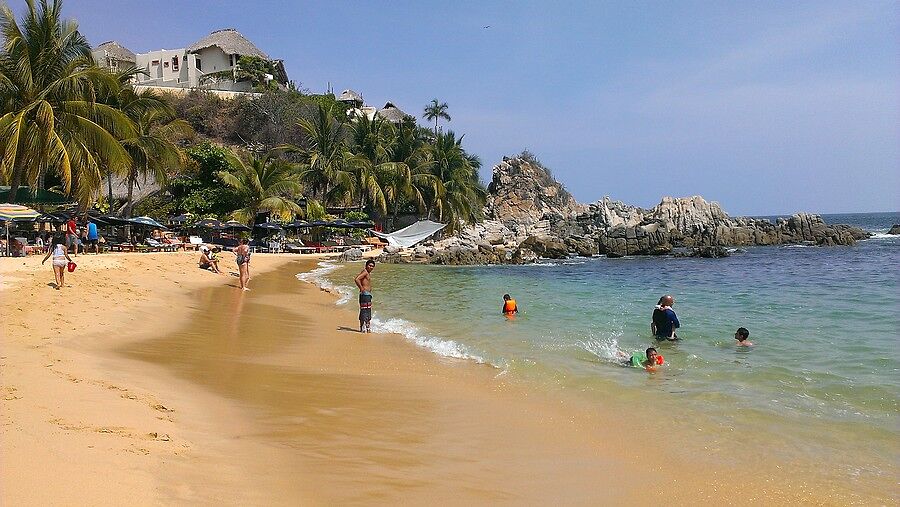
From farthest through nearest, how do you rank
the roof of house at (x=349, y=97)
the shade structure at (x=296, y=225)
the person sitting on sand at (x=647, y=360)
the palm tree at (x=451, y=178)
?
the roof of house at (x=349, y=97)
the palm tree at (x=451, y=178)
the shade structure at (x=296, y=225)
the person sitting on sand at (x=647, y=360)

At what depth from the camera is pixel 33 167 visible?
1927 centimetres

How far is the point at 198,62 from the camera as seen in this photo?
56.5 metres

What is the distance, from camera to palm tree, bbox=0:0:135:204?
728 inches

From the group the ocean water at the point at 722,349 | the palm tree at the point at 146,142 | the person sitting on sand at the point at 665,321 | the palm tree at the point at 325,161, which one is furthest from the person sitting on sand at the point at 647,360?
the palm tree at the point at 325,161

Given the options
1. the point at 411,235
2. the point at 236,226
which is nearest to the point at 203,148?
the point at 236,226

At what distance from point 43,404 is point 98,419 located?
20.1 inches

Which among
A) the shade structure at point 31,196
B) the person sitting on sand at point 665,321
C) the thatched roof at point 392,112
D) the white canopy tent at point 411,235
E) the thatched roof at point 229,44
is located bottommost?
the person sitting on sand at point 665,321

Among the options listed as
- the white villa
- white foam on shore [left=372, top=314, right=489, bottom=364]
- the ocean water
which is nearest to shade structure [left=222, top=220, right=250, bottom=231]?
the ocean water

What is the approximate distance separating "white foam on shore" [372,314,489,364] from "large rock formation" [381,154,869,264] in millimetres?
21170

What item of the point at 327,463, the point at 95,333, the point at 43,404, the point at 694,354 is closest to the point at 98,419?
the point at 43,404

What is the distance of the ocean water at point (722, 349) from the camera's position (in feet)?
18.0

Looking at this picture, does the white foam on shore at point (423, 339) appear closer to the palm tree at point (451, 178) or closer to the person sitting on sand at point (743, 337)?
the person sitting on sand at point (743, 337)

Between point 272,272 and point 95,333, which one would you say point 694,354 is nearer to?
point 95,333

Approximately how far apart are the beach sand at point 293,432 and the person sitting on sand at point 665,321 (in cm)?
391
